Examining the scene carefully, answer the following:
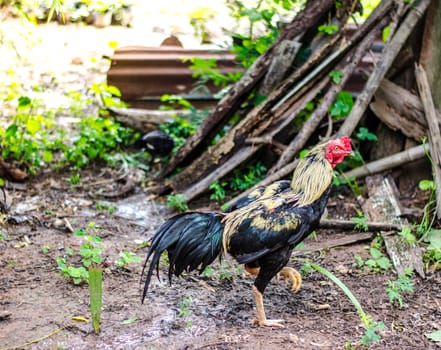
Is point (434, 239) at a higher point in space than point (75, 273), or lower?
higher

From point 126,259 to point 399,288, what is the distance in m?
2.13

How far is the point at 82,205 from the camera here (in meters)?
6.09

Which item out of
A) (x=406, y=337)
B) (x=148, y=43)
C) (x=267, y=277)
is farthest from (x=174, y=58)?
(x=406, y=337)

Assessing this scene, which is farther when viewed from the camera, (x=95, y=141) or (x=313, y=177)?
(x=95, y=141)

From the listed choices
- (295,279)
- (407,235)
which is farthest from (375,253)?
(295,279)

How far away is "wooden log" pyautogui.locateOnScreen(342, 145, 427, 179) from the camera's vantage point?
5.57 m

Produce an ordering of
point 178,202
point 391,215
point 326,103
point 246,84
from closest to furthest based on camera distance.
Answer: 1. point 391,215
2. point 326,103
3. point 178,202
4. point 246,84

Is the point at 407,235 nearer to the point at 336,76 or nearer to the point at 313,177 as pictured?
the point at 313,177

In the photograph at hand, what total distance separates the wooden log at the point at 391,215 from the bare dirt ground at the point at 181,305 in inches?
5.5

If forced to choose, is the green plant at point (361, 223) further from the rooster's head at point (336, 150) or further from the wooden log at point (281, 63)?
the wooden log at point (281, 63)

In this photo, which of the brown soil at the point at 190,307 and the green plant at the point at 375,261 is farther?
the green plant at the point at 375,261

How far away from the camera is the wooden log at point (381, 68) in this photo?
564 centimetres

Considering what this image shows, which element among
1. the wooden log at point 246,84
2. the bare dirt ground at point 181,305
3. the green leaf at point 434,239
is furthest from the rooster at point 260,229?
the wooden log at point 246,84

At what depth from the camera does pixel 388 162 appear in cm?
575
